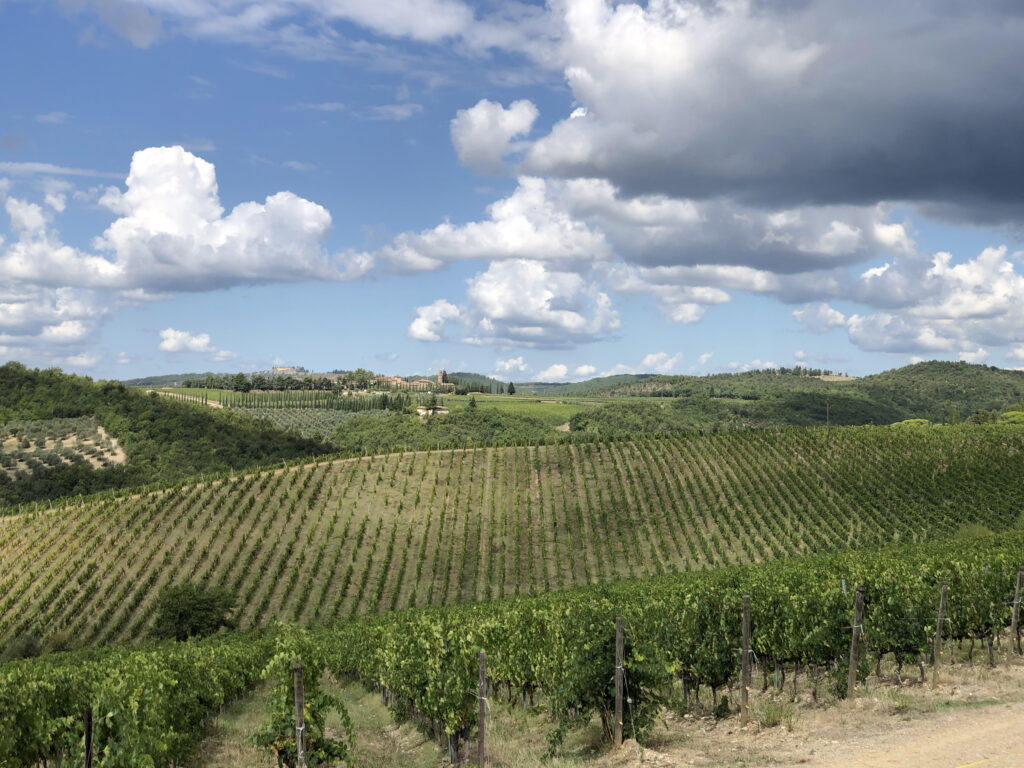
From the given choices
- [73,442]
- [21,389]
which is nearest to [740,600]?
[73,442]

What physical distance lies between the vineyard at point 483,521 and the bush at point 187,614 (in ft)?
22.4

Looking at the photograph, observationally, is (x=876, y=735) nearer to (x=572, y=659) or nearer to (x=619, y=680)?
(x=619, y=680)

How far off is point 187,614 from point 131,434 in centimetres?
10734

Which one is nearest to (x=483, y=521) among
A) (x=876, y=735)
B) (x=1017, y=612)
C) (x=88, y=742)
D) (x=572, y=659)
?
(x=1017, y=612)

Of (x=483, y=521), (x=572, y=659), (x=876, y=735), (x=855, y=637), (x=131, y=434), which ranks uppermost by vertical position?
(x=131, y=434)

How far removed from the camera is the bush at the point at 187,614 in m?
53.6

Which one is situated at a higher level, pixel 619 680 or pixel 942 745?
pixel 619 680

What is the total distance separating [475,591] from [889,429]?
72.9 meters

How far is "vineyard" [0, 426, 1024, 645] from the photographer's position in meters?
66.1

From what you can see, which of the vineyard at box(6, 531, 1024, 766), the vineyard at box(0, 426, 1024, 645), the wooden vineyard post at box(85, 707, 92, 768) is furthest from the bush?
the wooden vineyard post at box(85, 707, 92, 768)

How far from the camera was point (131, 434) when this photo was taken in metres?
147

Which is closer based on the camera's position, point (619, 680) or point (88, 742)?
point (88, 742)

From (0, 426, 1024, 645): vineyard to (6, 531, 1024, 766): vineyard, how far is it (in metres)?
39.9

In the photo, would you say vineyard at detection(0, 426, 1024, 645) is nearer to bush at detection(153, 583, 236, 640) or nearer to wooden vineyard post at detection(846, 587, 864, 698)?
bush at detection(153, 583, 236, 640)
